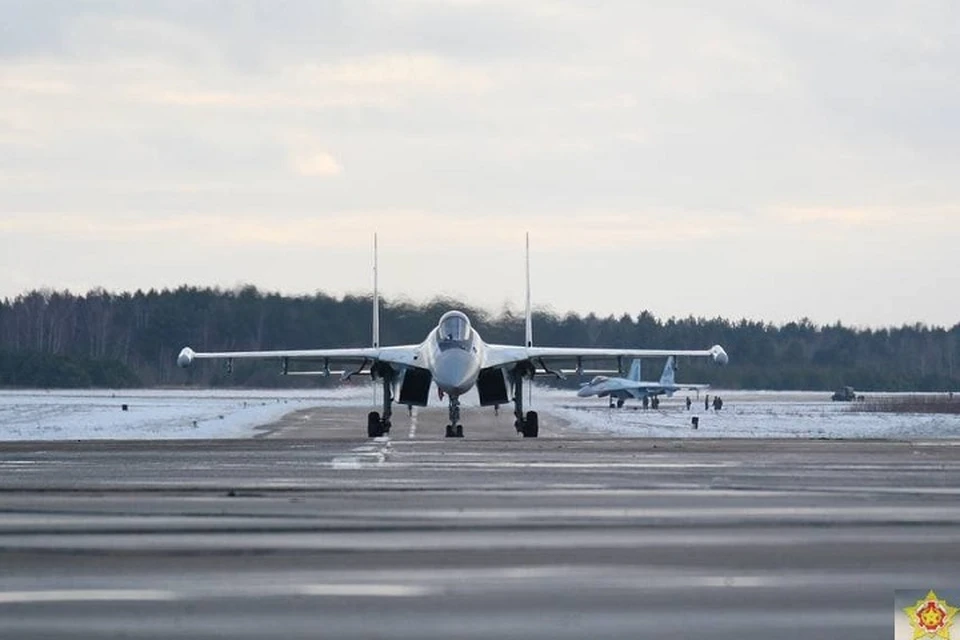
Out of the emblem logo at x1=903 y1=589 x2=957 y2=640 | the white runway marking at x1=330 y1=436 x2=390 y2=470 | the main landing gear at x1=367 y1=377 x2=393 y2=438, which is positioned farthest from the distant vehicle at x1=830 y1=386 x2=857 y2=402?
the emblem logo at x1=903 y1=589 x2=957 y2=640

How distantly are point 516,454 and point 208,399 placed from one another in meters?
66.0

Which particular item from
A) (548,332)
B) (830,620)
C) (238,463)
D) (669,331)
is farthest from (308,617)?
(669,331)

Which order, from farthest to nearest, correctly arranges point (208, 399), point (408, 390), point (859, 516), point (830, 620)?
1. point (208, 399)
2. point (408, 390)
3. point (859, 516)
4. point (830, 620)

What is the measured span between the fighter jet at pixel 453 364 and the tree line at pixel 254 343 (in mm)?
25438

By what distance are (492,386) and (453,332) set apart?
162 inches

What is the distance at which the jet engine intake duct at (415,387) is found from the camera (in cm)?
4159

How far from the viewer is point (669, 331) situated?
3878 inches

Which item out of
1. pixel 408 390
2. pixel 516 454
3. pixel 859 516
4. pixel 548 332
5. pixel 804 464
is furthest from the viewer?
pixel 548 332

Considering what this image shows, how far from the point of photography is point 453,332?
128ft

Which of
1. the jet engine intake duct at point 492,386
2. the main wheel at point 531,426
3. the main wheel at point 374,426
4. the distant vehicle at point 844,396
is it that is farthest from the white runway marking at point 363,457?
the distant vehicle at point 844,396

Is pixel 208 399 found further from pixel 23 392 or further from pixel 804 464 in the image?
pixel 804 464

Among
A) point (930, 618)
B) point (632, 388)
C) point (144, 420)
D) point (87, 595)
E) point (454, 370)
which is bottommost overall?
point (144, 420)

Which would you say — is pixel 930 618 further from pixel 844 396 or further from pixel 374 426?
pixel 844 396

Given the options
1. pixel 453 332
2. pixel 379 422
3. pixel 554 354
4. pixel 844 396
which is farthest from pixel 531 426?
pixel 844 396
